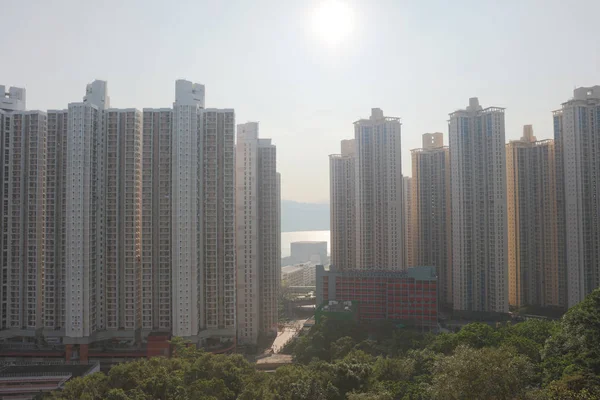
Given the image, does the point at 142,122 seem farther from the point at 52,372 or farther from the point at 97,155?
the point at 52,372

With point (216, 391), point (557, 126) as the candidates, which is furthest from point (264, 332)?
point (557, 126)

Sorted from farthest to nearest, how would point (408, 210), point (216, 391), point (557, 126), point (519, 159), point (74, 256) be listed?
point (408, 210) → point (519, 159) → point (557, 126) → point (74, 256) → point (216, 391)

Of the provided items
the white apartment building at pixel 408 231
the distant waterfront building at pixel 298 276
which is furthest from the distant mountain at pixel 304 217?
the white apartment building at pixel 408 231

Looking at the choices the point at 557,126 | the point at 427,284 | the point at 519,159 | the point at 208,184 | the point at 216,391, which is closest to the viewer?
the point at 216,391

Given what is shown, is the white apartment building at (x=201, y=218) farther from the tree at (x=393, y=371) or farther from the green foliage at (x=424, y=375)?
the tree at (x=393, y=371)

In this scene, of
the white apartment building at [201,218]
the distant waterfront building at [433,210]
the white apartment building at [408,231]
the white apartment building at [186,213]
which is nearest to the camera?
the white apartment building at [186,213]

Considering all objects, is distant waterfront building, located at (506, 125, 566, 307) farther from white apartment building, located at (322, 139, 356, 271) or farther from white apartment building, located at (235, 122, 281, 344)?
white apartment building, located at (235, 122, 281, 344)
